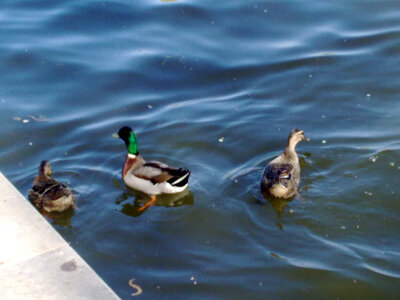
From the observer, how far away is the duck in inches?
333

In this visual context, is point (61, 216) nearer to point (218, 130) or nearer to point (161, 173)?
point (161, 173)

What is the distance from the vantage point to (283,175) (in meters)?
8.03

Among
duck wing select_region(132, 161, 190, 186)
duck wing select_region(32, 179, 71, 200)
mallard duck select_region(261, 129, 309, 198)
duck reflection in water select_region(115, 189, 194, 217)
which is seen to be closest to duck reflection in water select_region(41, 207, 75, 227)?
duck wing select_region(32, 179, 71, 200)

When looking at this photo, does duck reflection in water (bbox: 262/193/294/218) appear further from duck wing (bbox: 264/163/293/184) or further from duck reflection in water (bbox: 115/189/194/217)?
duck reflection in water (bbox: 115/189/194/217)

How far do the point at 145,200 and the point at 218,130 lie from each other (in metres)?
1.78

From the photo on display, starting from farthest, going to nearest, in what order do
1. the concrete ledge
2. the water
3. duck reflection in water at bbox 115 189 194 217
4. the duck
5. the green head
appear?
1. the green head
2. the duck
3. duck reflection in water at bbox 115 189 194 217
4. the water
5. the concrete ledge

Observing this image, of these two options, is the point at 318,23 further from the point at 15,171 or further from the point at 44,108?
the point at 15,171

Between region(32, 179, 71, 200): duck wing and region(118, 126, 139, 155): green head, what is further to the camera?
region(118, 126, 139, 155): green head

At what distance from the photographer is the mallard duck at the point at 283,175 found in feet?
26.3

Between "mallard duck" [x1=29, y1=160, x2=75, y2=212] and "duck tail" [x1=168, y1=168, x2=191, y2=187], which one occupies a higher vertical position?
"duck tail" [x1=168, y1=168, x2=191, y2=187]

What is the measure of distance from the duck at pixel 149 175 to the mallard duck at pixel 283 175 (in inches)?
41.8

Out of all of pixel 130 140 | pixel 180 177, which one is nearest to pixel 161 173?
pixel 180 177

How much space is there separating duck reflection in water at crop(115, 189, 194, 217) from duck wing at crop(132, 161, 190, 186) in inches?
8.8

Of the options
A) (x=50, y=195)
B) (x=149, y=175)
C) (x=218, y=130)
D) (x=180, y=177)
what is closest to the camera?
(x=50, y=195)
